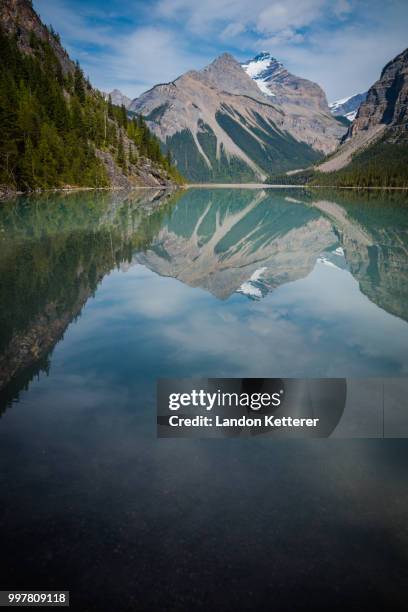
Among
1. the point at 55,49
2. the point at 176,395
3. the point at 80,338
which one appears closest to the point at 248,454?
the point at 176,395

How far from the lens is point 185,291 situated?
63.4 ft

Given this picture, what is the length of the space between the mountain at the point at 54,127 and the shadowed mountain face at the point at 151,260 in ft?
152

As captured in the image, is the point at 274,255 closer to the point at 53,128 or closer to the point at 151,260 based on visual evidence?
the point at 151,260

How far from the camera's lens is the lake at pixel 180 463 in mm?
4910

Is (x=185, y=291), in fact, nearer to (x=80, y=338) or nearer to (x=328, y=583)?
(x=80, y=338)

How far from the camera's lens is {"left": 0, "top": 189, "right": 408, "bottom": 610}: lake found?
4.91 meters

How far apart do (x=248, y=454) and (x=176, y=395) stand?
100 inches

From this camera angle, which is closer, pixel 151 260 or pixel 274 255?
pixel 151 260

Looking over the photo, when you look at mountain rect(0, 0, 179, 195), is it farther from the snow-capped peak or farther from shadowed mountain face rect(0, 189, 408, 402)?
the snow-capped peak

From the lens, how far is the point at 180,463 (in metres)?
6.89

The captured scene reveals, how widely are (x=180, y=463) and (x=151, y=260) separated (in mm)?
19429
